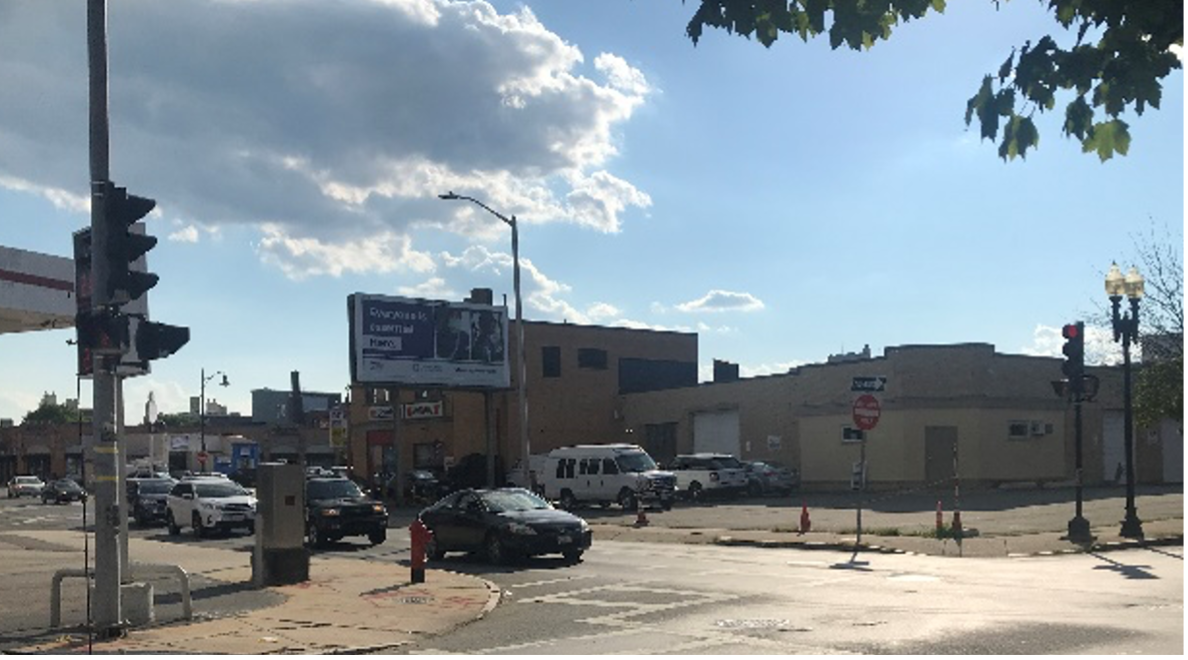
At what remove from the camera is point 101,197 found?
13.9 metres

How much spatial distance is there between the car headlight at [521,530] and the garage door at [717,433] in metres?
32.8

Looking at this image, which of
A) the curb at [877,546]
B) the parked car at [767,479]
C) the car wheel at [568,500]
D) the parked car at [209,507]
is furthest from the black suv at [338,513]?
the parked car at [767,479]

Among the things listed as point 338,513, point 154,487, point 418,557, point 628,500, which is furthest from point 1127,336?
point 154,487

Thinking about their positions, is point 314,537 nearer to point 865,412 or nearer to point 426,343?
point 865,412

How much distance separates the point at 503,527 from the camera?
77.5ft

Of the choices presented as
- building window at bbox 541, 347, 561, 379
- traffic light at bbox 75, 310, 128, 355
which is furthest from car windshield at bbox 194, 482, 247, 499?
building window at bbox 541, 347, 561, 379

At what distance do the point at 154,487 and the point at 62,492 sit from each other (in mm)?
30098

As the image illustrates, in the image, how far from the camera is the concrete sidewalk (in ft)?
43.3

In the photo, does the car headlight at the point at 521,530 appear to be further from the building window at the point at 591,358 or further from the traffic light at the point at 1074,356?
the building window at the point at 591,358

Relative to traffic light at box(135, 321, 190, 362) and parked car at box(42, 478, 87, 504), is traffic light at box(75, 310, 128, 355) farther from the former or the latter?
parked car at box(42, 478, 87, 504)

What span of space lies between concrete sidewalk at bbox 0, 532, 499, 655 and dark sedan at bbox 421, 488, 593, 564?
1.97 m

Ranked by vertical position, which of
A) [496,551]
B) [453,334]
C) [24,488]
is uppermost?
[453,334]

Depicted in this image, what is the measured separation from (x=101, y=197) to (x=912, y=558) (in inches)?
596

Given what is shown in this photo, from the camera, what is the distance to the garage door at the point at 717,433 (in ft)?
184
